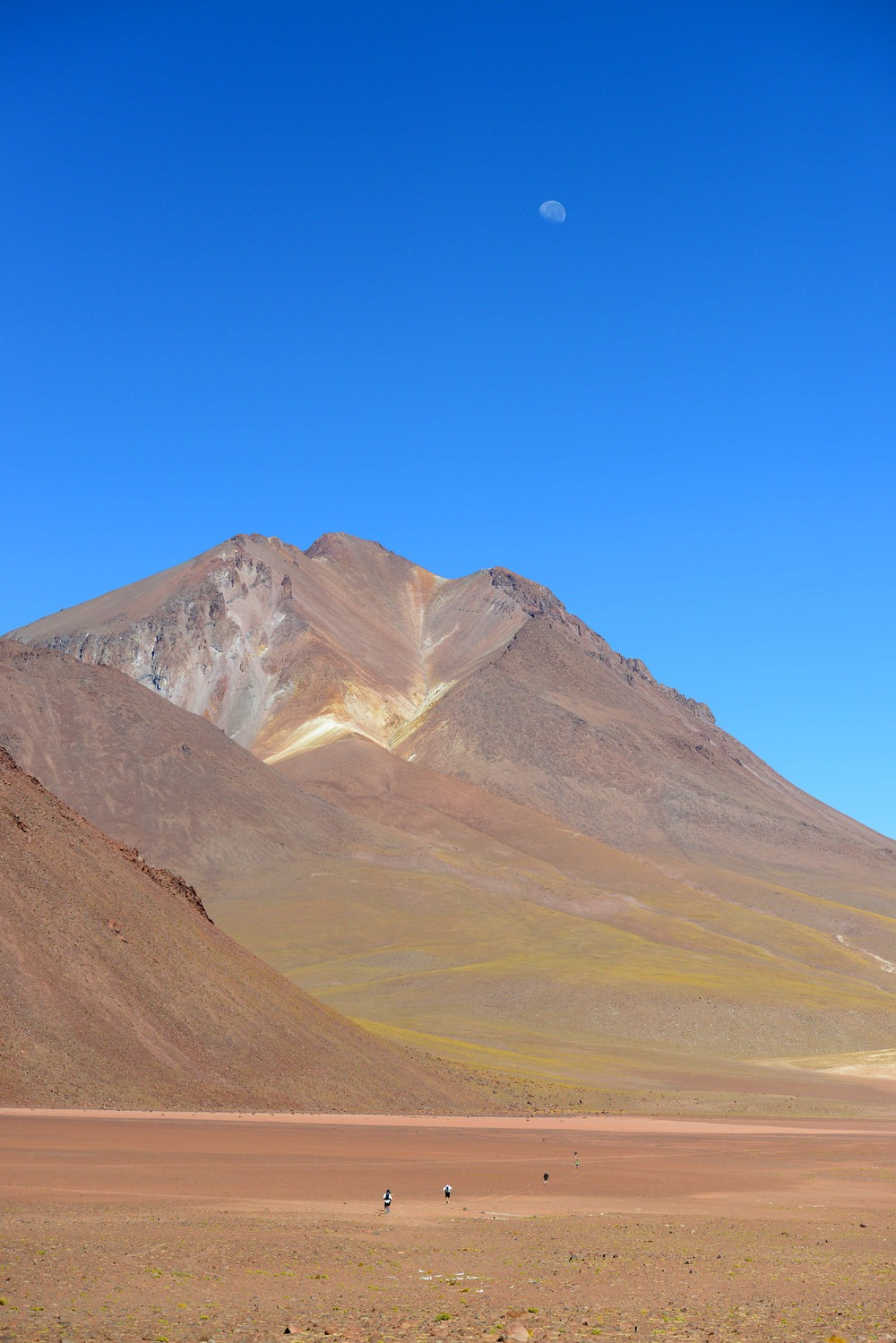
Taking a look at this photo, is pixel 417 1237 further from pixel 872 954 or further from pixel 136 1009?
pixel 872 954

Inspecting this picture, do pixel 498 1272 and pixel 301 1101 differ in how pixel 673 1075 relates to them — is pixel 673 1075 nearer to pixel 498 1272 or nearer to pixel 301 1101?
pixel 301 1101

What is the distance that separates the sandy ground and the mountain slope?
4.01 meters

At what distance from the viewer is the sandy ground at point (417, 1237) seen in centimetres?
1658

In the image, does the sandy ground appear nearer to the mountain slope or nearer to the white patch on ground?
the mountain slope

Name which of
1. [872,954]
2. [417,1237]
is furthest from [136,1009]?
[872,954]

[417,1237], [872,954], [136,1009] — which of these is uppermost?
[872,954]

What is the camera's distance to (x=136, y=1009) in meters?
49.0

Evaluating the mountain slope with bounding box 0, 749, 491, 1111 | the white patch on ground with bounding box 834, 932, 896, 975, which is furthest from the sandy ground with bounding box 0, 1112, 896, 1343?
the white patch on ground with bounding box 834, 932, 896, 975

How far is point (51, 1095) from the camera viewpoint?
42438mm

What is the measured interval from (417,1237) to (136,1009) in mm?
27704

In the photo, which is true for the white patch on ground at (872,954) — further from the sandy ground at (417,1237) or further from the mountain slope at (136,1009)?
the sandy ground at (417,1237)

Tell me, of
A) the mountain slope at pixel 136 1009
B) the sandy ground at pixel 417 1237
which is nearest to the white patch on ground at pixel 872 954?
the mountain slope at pixel 136 1009

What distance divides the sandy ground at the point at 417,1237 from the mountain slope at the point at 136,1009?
4.01 metres

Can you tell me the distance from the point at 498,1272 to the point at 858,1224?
1098 centimetres
